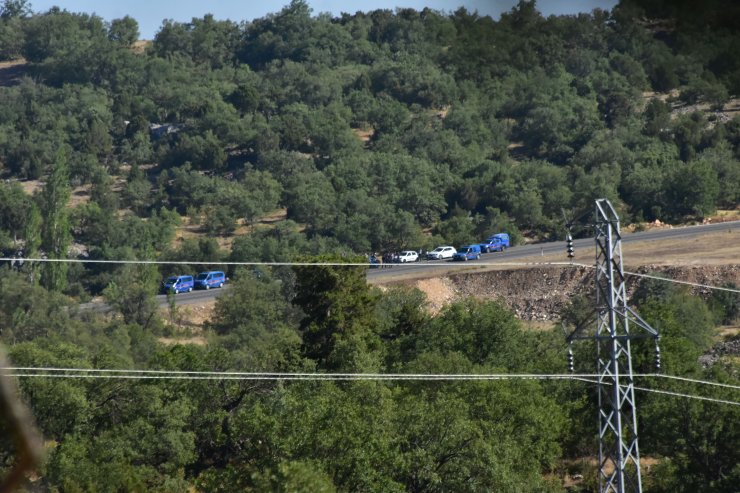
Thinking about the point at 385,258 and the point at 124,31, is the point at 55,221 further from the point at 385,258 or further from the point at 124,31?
the point at 124,31

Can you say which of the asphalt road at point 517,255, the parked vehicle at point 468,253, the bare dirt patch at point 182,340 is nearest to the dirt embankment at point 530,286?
the asphalt road at point 517,255

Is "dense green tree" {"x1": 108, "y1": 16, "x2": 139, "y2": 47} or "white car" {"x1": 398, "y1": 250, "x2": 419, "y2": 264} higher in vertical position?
"dense green tree" {"x1": 108, "y1": 16, "x2": 139, "y2": 47}

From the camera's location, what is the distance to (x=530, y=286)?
69375mm

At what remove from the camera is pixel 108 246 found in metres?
86.6

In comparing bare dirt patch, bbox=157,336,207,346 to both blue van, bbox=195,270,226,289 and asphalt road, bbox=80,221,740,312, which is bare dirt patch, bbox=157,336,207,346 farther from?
blue van, bbox=195,270,226,289

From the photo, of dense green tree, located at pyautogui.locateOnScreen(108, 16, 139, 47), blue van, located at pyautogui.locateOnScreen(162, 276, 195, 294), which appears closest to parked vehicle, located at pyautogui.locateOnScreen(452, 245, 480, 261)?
blue van, located at pyautogui.locateOnScreen(162, 276, 195, 294)

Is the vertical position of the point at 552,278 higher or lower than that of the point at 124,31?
lower

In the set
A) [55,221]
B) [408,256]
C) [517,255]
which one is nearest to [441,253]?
[408,256]

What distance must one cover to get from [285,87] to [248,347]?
76.0 meters

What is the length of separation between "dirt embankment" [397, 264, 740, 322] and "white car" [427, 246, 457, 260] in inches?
321

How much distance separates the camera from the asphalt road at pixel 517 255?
235 feet

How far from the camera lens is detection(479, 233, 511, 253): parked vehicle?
264 feet

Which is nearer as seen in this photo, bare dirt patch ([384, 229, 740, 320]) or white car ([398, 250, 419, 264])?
bare dirt patch ([384, 229, 740, 320])

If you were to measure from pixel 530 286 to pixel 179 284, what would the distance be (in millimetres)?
19305
